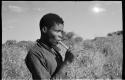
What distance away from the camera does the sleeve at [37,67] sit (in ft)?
7.05

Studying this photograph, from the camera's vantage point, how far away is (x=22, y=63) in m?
5.71

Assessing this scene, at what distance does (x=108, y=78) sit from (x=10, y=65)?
6.77 ft

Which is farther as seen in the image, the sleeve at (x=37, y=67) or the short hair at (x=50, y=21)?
the short hair at (x=50, y=21)

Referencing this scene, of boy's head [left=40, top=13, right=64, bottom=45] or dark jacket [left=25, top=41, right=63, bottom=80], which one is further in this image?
boy's head [left=40, top=13, right=64, bottom=45]

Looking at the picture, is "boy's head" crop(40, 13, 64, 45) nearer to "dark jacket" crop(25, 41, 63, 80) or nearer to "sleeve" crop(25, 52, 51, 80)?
"dark jacket" crop(25, 41, 63, 80)

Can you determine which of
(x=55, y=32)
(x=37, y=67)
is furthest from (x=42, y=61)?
(x=55, y=32)

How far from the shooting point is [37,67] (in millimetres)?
2148

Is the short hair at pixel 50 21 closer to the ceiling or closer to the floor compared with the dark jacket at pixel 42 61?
closer to the ceiling

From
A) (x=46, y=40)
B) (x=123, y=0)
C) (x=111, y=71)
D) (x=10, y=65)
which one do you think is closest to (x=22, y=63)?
A: (x=10, y=65)

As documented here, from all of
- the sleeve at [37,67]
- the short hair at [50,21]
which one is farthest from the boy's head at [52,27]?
the sleeve at [37,67]

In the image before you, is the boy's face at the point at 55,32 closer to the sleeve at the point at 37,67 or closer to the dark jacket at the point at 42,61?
the dark jacket at the point at 42,61

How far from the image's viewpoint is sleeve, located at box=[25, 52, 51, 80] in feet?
7.05

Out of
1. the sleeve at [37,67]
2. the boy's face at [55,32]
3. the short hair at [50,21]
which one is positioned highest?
the short hair at [50,21]

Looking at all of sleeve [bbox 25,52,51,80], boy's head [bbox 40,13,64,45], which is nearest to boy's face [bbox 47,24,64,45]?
boy's head [bbox 40,13,64,45]
